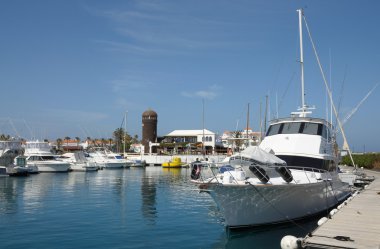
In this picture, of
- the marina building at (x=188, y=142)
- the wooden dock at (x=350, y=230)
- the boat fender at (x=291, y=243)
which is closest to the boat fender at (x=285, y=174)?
the wooden dock at (x=350, y=230)

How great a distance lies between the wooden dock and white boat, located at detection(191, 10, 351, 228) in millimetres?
2587

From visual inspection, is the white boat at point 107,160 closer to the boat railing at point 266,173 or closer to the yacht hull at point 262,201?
the boat railing at point 266,173

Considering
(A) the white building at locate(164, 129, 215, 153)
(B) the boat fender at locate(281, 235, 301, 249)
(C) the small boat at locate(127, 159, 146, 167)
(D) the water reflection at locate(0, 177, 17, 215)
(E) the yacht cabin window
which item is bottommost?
(D) the water reflection at locate(0, 177, 17, 215)

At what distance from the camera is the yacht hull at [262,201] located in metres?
16.4

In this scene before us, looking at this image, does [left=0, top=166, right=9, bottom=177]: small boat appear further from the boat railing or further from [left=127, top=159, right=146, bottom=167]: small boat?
the boat railing

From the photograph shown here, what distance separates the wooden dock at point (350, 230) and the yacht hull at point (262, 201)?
2249mm

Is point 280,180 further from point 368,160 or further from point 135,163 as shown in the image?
point 135,163

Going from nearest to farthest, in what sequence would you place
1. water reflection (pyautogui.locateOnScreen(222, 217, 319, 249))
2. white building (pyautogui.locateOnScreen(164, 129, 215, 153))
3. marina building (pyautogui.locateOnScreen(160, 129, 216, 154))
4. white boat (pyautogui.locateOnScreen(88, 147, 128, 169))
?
1. water reflection (pyautogui.locateOnScreen(222, 217, 319, 249))
2. white boat (pyautogui.locateOnScreen(88, 147, 128, 169))
3. marina building (pyautogui.locateOnScreen(160, 129, 216, 154))
4. white building (pyautogui.locateOnScreen(164, 129, 215, 153))

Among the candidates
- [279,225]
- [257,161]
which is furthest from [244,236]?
[257,161]

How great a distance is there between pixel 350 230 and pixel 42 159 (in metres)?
57.5

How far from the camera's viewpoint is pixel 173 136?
395ft

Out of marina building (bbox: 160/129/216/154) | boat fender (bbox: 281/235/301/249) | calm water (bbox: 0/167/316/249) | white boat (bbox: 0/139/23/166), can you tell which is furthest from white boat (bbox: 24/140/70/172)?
boat fender (bbox: 281/235/301/249)

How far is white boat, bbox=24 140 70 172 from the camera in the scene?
5894cm

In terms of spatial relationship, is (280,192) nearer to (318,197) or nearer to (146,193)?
(318,197)
